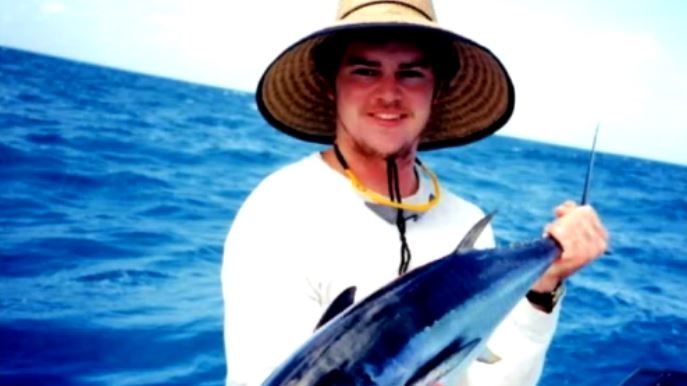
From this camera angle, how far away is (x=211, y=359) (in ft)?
20.2

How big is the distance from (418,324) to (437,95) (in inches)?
51.1

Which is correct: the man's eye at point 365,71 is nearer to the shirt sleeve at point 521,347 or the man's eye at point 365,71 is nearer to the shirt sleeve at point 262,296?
the shirt sleeve at point 262,296

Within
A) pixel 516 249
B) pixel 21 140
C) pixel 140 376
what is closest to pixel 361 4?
pixel 516 249

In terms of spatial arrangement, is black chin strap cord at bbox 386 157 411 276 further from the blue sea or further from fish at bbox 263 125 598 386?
the blue sea

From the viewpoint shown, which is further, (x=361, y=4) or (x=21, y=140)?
(x=21, y=140)

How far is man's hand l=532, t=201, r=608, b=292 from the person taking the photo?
2271mm

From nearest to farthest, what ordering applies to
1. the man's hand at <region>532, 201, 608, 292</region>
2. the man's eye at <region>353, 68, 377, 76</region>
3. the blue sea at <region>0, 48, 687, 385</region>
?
1. the man's hand at <region>532, 201, 608, 292</region>
2. the man's eye at <region>353, 68, 377, 76</region>
3. the blue sea at <region>0, 48, 687, 385</region>

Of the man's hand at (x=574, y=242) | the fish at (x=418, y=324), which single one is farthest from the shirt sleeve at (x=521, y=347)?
the fish at (x=418, y=324)

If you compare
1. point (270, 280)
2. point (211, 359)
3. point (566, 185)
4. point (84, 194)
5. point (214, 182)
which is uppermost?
point (270, 280)

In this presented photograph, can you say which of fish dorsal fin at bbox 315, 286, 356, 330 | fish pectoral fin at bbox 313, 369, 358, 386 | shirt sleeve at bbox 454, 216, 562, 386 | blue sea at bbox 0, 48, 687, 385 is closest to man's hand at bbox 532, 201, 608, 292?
shirt sleeve at bbox 454, 216, 562, 386

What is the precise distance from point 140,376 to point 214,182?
1014cm

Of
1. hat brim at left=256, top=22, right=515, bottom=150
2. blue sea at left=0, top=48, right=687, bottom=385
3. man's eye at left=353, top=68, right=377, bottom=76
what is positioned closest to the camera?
man's eye at left=353, top=68, right=377, bottom=76

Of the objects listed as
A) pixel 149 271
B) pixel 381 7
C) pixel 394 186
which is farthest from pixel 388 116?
pixel 149 271

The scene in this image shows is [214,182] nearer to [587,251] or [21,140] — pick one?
[21,140]
